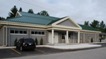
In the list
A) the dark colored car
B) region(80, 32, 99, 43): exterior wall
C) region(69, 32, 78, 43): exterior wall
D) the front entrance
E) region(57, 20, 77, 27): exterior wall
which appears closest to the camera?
the dark colored car

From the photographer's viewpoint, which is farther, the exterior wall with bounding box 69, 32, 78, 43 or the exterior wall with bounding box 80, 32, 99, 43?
the exterior wall with bounding box 80, 32, 99, 43

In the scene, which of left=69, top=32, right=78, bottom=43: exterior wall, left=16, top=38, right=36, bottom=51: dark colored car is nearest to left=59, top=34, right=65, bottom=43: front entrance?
left=69, top=32, right=78, bottom=43: exterior wall

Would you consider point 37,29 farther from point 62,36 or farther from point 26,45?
point 26,45


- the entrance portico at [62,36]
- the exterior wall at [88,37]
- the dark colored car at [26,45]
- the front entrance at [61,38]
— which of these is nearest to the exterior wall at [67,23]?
the entrance portico at [62,36]

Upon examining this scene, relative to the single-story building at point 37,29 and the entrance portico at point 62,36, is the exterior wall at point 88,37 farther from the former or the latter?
the entrance portico at point 62,36

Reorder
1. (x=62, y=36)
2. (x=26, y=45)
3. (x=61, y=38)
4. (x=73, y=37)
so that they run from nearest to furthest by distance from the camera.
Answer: (x=26, y=45) < (x=61, y=38) < (x=62, y=36) < (x=73, y=37)

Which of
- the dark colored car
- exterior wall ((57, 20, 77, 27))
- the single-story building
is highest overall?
exterior wall ((57, 20, 77, 27))

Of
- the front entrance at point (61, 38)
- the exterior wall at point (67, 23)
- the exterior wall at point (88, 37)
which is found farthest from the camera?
the exterior wall at point (88, 37)

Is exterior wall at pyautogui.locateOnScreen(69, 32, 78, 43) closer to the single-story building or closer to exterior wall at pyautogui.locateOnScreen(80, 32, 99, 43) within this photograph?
the single-story building

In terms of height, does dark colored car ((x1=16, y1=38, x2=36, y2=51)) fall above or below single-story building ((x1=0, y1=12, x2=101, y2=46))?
below

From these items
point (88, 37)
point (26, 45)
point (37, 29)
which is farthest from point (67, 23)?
point (26, 45)

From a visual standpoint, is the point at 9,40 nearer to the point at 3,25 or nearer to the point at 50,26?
the point at 3,25

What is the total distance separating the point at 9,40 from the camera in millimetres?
27422

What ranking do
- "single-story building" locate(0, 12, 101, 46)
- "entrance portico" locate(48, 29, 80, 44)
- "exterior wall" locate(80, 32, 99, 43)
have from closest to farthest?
"single-story building" locate(0, 12, 101, 46) < "entrance portico" locate(48, 29, 80, 44) < "exterior wall" locate(80, 32, 99, 43)
